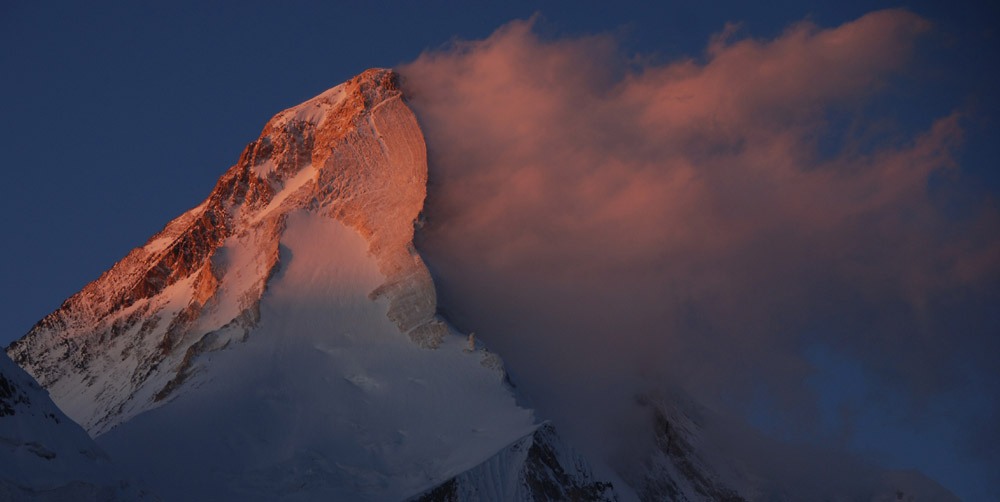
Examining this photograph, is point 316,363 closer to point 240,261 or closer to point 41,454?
point 240,261

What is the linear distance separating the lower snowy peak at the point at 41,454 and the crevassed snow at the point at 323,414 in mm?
16709

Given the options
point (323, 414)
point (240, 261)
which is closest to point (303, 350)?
point (323, 414)

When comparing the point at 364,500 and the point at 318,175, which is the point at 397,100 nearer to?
the point at 318,175

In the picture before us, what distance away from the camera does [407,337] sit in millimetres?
142000

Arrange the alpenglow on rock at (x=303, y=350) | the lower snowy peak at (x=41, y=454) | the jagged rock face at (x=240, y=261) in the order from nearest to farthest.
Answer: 1. the lower snowy peak at (x=41, y=454)
2. the alpenglow on rock at (x=303, y=350)
3. the jagged rock face at (x=240, y=261)

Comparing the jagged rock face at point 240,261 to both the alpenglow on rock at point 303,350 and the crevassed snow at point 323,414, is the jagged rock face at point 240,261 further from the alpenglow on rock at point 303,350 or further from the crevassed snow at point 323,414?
the crevassed snow at point 323,414

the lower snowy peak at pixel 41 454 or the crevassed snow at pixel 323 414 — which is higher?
the crevassed snow at pixel 323 414

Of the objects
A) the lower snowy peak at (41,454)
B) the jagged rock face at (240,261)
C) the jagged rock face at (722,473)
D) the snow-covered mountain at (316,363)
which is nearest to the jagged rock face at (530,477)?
the snow-covered mountain at (316,363)

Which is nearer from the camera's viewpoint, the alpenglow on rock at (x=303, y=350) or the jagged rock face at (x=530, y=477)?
the jagged rock face at (x=530, y=477)

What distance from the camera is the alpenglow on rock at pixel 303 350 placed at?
127438 millimetres

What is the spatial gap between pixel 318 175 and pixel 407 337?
25987 millimetres

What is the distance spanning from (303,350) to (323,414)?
9195mm

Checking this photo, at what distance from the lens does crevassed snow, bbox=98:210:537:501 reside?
126 m

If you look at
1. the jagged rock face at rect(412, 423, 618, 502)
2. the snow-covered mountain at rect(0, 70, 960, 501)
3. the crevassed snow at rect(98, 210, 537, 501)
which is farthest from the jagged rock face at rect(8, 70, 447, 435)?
the jagged rock face at rect(412, 423, 618, 502)
